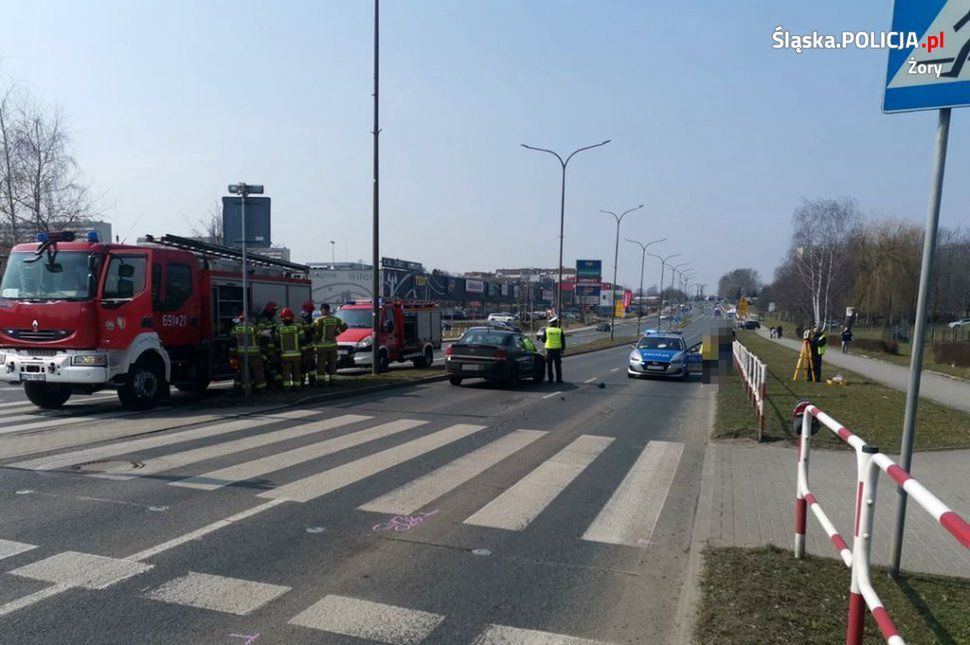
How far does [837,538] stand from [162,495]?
5.81 m

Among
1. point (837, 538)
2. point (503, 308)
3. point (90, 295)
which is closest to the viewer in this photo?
point (837, 538)

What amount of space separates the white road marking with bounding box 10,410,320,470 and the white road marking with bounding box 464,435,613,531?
186 inches

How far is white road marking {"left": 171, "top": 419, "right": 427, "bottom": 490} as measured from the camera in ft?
24.0

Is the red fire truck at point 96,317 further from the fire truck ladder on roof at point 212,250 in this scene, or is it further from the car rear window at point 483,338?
the car rear window at point 483,338

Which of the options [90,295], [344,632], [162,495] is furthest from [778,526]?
[90,295]

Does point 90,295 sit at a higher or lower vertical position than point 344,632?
higher

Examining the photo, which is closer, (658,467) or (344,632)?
(344,632)

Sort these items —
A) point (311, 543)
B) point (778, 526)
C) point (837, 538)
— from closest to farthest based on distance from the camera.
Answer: point (837, 538), point (311, 543), point (778, 526)

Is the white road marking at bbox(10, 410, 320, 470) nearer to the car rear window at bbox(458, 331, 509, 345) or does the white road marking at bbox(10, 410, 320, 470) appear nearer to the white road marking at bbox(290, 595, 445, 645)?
the white road marking at bbox(290, 595, 445, 645)

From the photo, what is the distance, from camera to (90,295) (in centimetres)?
1152

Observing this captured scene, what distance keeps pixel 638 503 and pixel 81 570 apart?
16.2ft

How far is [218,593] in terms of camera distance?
4.54 metres

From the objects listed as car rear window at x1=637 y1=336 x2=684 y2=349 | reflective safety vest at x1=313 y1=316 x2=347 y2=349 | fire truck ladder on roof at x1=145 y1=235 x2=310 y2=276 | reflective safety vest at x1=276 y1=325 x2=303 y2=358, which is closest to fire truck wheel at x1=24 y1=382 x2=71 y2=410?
fire truck ladder on roof at x1=145 y1=235 x2=310 y2=276

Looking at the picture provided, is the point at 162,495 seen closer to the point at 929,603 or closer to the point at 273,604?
the point at 273,604
